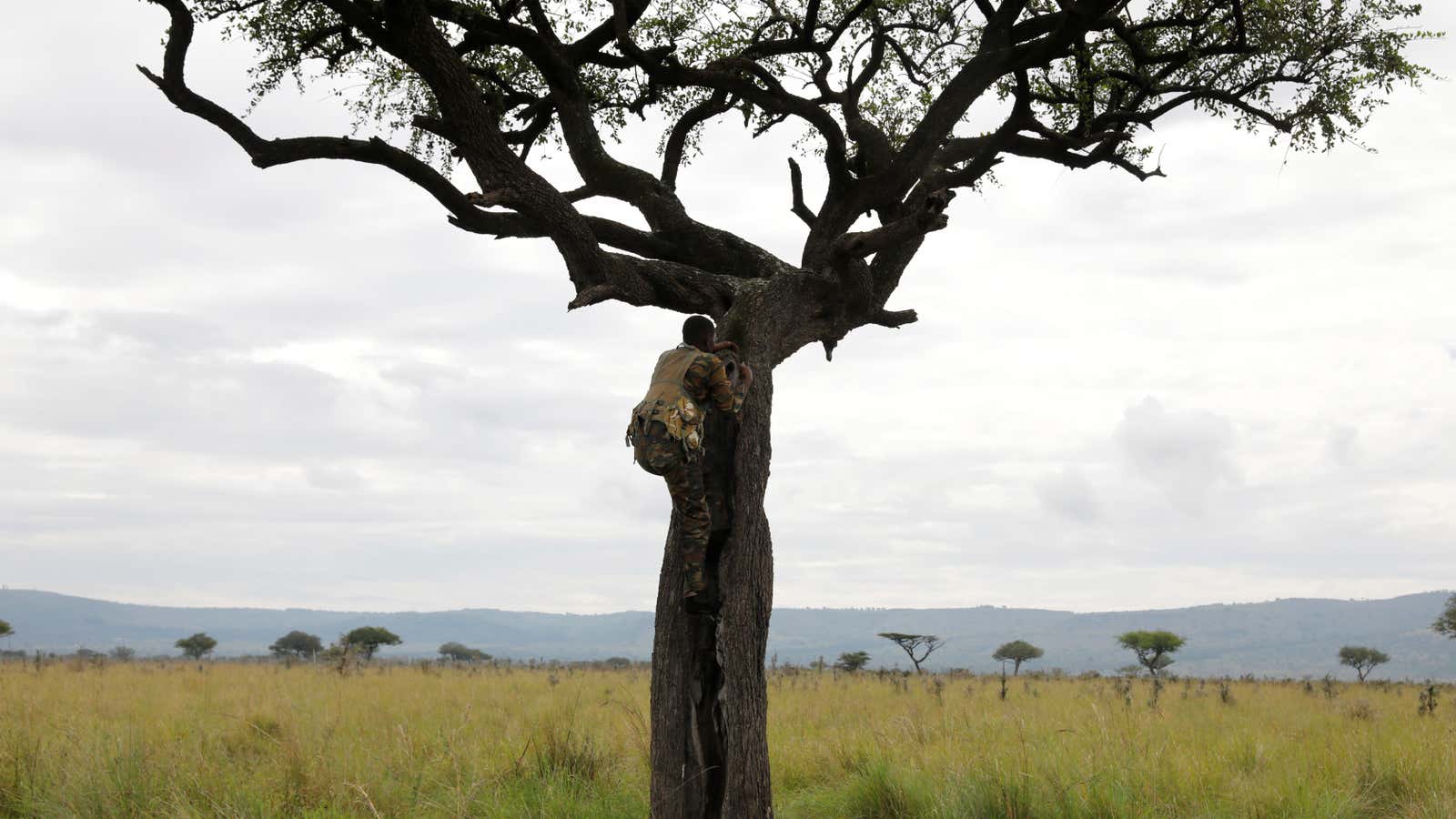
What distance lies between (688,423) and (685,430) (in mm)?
56

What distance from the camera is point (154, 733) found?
12.8 metres

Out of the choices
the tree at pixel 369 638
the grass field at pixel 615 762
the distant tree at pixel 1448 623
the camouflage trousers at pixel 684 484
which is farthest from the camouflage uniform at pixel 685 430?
the distant tree at pixel 1448 623

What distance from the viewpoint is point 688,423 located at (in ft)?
23.5

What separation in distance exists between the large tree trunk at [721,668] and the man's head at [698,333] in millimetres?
595

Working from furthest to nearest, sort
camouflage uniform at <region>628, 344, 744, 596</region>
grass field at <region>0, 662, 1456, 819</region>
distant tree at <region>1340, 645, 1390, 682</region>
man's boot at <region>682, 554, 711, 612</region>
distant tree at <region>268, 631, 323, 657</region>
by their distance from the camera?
distant tree at <region>268, 631, 323, 657</region> → distant tree at <region>1340, 645, 1390, 682</region> → grass field at <region>0, 662, 1456, 819</region> → man's boot at <region>682, 554, 711, 612</region> → camouflage uniform at <region>628, 344, 744, 596</region>

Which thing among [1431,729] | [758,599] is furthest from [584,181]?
[1431,729]

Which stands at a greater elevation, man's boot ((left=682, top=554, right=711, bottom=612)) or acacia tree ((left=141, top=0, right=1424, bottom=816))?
acacia tree ((left=141, top=0, right=1424, bottom=816))

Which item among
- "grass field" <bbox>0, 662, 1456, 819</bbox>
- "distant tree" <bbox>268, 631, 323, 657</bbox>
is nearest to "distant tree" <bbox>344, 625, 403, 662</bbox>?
"distant tree" <bbox>268, 631, 323, 657</bbox>

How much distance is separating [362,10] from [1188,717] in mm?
16930

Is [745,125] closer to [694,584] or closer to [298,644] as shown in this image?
[694,584]

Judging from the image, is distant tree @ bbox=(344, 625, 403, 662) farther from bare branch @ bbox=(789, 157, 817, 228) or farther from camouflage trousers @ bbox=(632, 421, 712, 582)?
camouflage trousers @ bbox=(632, 421, 712, 582)

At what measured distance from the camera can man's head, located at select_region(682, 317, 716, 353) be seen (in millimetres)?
7727

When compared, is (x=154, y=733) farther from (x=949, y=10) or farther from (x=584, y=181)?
(x=949, y=10)

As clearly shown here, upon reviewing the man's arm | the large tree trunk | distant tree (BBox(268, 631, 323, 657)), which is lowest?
distant tree (BBox(268, 631, 323, 657))
